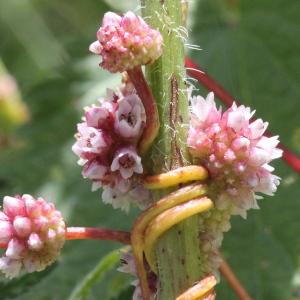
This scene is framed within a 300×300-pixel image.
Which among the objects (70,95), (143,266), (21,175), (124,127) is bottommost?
(21,175)

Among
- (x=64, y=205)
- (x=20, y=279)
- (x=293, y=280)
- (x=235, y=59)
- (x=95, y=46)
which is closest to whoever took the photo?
(x=95, y=46)

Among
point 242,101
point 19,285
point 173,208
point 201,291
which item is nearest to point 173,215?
point 173,208

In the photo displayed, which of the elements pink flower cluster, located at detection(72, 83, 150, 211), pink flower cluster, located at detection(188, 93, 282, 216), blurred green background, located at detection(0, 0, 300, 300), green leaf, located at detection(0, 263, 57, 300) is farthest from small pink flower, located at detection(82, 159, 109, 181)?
blurred green background, located at detection(0, 0, 300, 300)

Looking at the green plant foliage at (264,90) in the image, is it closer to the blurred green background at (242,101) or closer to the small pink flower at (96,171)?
the blurred green background at (242,101)

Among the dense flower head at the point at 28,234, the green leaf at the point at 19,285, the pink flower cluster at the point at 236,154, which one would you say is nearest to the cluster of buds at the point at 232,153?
the pink flower cluster at the point at 236,154

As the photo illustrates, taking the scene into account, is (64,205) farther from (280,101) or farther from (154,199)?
(154,199)

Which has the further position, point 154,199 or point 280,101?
point 280,101

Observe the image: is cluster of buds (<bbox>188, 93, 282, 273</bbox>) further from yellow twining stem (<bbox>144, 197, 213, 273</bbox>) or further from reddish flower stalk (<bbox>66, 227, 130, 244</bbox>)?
reddish flower stalk (<bbox>66, 227, 130, 244</bbox>)

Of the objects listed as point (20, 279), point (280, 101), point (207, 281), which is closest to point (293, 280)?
point (280, 101)
